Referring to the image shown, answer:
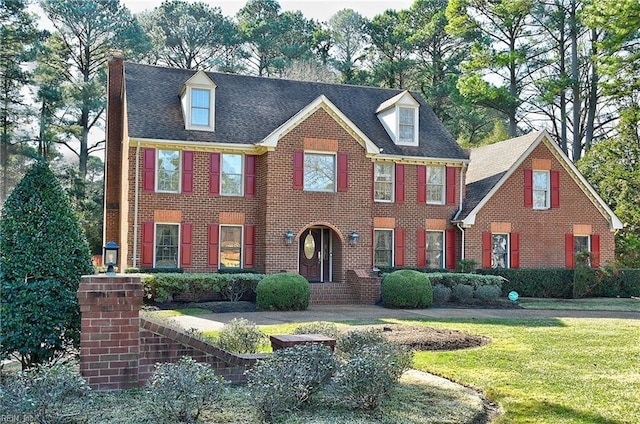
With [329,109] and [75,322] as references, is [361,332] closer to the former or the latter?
[75,322]

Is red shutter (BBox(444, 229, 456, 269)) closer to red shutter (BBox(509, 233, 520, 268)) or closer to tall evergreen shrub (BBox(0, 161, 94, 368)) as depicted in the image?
red shutter (BBox(509, 233, 520, 268))

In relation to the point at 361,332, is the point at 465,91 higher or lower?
higher

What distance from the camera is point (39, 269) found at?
7.39m

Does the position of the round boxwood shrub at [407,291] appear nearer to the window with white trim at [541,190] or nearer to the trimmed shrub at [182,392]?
the window with white trim at [541,190]

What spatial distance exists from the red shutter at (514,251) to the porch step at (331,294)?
23.7 ft

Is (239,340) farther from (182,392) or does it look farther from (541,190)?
(541,190)

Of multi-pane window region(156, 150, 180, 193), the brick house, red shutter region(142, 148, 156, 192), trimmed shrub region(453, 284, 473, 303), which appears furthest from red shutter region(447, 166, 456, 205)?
red shutter region(142, 148, 156, 192)

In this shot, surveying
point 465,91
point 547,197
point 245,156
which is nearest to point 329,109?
point 245,156

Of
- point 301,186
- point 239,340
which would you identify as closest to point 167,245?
point 301,186

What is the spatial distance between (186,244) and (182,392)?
658 inches

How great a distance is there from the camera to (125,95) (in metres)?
23.4

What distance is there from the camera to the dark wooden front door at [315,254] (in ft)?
78.3

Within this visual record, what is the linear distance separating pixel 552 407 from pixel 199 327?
27.9 ft

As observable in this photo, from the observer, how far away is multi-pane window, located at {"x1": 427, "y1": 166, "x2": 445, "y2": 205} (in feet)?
84.5
